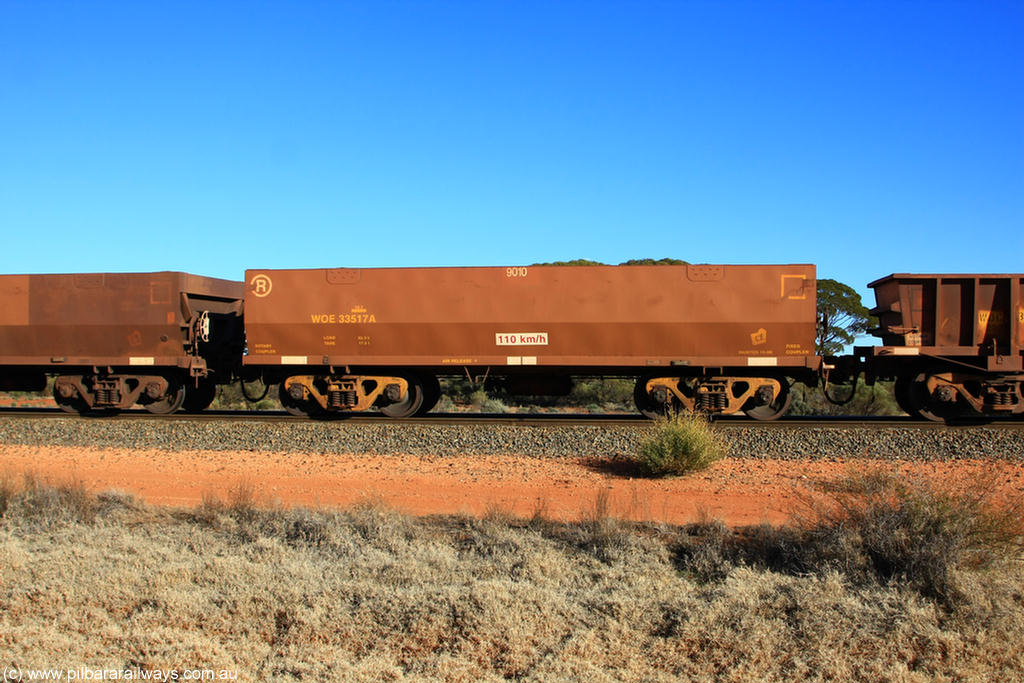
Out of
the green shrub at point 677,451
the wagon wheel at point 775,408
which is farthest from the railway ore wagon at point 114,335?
the wagon wheel at point 775,408

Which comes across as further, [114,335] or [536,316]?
[114,335]

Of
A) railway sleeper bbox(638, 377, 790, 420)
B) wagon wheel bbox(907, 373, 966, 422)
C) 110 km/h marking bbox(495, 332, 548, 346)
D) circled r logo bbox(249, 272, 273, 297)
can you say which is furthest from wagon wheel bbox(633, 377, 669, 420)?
circled r logo bbox(249, 272, 273, 297)

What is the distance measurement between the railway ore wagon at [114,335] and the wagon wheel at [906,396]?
1471 cm

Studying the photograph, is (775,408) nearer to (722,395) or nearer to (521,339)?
(722,395)

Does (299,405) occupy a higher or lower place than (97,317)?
→ lower

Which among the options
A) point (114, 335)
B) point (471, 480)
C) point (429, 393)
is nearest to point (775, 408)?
point (429, 393)

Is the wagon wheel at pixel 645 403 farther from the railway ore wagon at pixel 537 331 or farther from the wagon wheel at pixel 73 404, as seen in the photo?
the wagon wheel at pixel 73 404

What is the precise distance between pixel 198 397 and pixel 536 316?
8.95 metres

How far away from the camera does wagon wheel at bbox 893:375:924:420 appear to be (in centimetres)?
1477

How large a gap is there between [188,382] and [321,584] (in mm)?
12889

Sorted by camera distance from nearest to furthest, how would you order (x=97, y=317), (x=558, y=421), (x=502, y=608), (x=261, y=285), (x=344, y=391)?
(x=502, y=608) → (x=558, y=421) → (x=344, y=391) → (x=261, y=285) → (x=97, y=317)

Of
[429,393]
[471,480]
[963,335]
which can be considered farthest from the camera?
[429,393]

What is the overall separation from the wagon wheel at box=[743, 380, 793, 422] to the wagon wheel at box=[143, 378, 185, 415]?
41.3 feet

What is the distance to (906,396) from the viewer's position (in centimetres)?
1504
